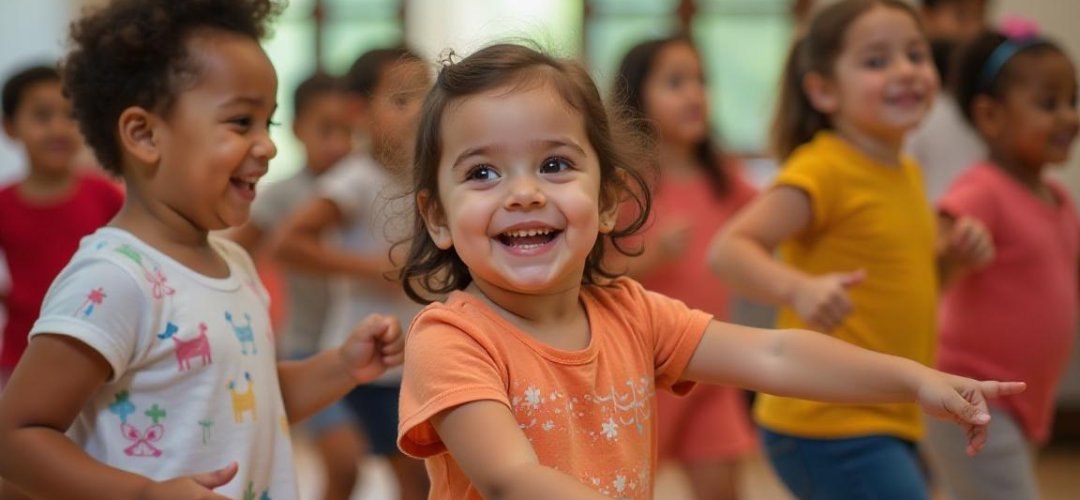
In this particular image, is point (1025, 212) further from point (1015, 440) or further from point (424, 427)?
point (424, 427)

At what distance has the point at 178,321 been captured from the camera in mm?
1796

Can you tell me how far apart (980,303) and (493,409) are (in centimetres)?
155

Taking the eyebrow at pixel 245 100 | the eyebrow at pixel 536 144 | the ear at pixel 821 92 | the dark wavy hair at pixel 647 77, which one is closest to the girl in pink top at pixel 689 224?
the dark wavy hair at pixel 647 77

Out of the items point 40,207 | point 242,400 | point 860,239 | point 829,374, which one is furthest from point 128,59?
point 40,207

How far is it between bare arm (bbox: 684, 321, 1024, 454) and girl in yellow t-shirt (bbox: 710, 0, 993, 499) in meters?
0.55

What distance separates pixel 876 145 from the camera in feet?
8.54

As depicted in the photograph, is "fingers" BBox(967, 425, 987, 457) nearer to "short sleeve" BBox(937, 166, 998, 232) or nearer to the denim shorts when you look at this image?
the denim shorts

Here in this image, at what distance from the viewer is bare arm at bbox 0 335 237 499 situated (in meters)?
1.64

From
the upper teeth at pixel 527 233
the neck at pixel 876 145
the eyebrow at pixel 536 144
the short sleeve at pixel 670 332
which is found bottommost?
the neck at pixel 876 145

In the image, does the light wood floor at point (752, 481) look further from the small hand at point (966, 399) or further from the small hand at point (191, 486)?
the small hand at point (966, 399)

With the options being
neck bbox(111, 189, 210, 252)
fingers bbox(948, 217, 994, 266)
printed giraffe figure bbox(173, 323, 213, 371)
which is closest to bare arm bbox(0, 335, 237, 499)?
printed giraffe figure bbox(173, 323, 213, 371)

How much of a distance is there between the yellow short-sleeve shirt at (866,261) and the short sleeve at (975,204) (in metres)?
0.15

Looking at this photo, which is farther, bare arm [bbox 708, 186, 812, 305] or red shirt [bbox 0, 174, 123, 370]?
red shirt [bbox 0, 174, 123, 370]

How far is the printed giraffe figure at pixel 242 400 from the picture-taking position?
184 cm
